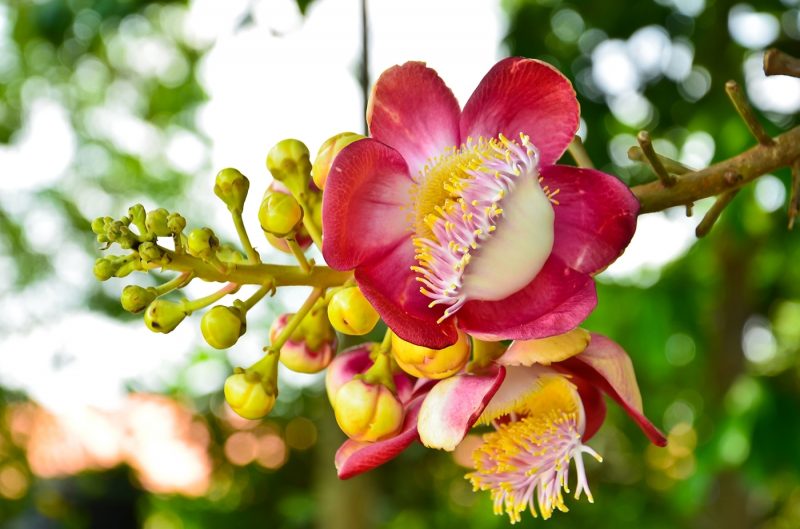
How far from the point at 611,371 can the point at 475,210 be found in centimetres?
16

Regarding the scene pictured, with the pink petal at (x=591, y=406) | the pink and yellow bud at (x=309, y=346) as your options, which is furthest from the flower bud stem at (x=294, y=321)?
the pink petal at (x=591, y=406)

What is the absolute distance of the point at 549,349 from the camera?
646 mm

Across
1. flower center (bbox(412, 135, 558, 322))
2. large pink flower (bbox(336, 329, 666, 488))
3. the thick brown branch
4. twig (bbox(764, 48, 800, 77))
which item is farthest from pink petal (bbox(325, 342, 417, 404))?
twig (bbox(764, 48, 800, 77))

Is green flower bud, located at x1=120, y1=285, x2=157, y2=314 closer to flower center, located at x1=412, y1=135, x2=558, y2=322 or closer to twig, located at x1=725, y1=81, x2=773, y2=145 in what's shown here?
flower center, located at x1=412, y1=135, x2=558, y2=322

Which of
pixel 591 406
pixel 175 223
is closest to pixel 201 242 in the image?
pixel 175 223

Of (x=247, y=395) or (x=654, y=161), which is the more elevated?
(x=654, y=161)

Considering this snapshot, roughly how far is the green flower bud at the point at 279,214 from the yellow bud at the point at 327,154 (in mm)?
28

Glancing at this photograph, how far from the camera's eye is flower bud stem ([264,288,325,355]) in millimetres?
681

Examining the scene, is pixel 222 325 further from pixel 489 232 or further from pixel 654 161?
pixel 654 161

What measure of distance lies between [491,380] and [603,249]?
12 centimetres

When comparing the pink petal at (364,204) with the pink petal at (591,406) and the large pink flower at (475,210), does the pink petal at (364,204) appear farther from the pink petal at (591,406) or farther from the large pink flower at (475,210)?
the pink petal at (591,406)

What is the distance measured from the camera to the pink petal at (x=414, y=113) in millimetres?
696

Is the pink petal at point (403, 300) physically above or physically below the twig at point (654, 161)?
below

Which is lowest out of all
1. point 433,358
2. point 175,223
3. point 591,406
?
point 591,406
